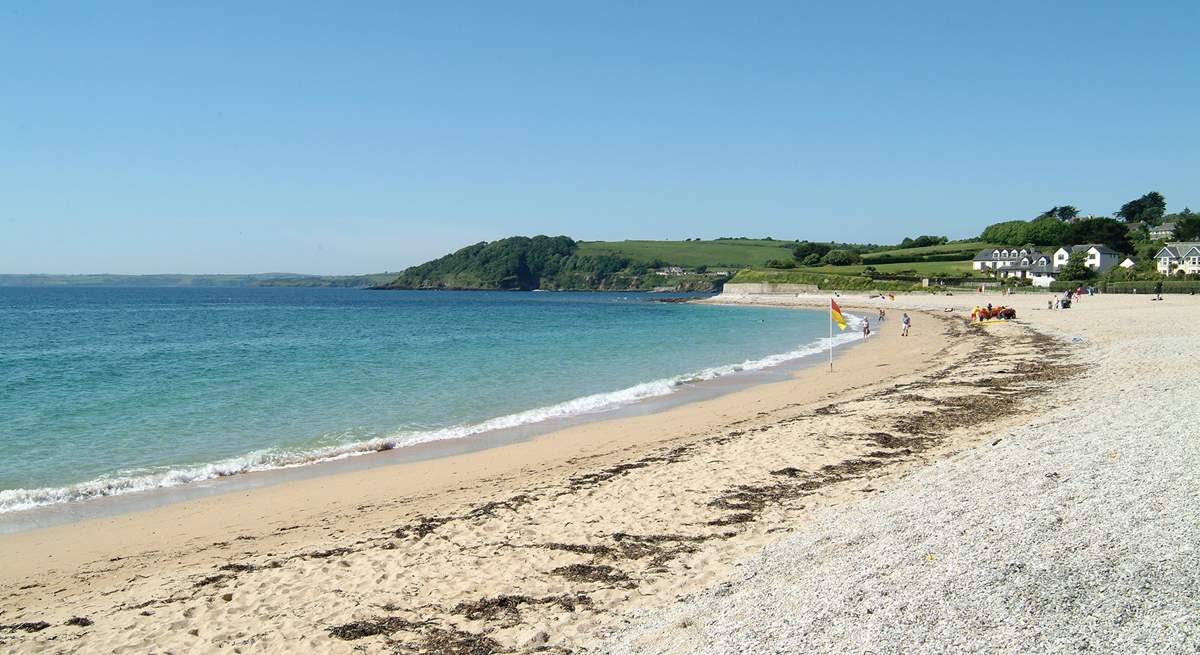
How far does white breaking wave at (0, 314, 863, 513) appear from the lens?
11.8m

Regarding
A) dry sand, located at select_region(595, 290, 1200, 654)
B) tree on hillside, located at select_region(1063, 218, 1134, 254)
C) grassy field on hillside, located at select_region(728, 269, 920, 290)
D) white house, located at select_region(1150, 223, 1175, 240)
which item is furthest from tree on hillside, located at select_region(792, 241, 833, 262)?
dry sand, located at select_region(595, 290, 1200, 654)

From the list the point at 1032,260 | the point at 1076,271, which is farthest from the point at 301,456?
the point at 1032,260

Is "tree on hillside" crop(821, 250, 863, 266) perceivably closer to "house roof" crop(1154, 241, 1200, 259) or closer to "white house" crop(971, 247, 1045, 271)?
"white house" crop(971, 247, 1045, 271)

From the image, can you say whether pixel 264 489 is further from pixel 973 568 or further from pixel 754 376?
pixel 754 376

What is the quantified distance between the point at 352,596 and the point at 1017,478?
7262 mm

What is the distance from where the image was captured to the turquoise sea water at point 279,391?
14.3 metres

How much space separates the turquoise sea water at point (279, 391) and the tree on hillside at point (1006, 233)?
114329mm

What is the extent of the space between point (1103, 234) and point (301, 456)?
139 m

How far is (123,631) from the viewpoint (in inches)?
262

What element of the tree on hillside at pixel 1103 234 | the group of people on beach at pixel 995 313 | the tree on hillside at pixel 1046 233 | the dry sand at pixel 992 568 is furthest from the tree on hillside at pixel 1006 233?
the dry sand at pixel 992 568

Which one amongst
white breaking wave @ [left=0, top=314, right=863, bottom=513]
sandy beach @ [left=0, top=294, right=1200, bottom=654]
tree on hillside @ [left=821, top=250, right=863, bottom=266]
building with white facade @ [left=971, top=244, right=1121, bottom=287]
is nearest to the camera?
sandy beach @ [left=0, top=294, right=1200, bottom=654]

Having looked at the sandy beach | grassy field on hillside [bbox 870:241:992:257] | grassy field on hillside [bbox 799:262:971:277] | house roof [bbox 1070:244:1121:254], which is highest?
grassy field on hillside [bbox 870:241:992:257]

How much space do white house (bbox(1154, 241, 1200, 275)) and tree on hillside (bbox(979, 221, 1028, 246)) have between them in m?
42.0

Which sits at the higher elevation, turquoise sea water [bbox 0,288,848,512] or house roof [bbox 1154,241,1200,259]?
house roof [bbox 1154,241,1200,259]
